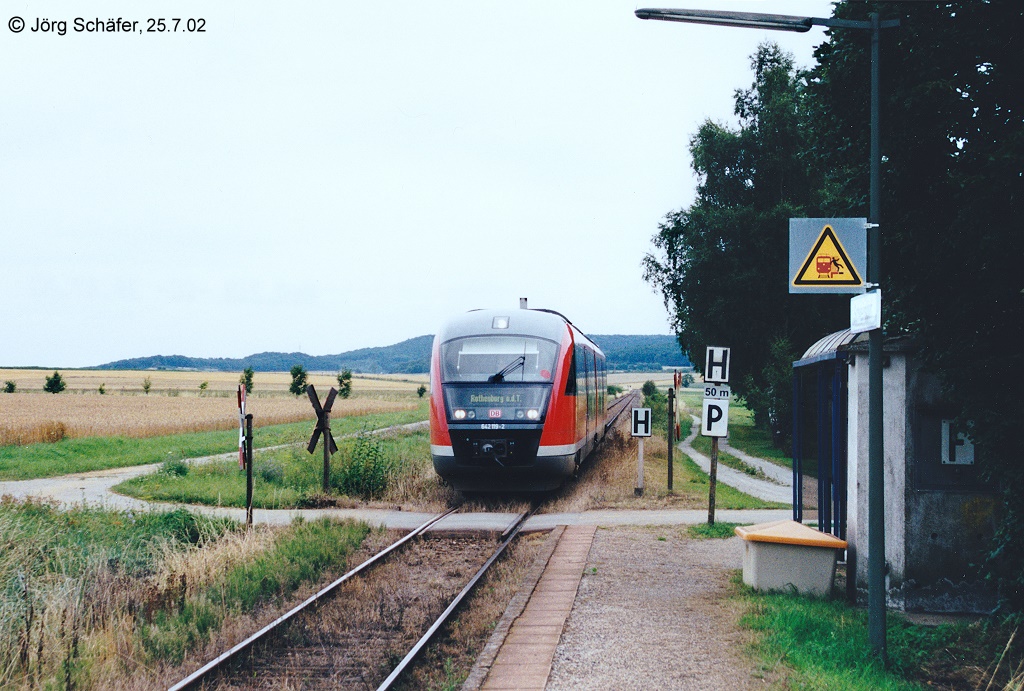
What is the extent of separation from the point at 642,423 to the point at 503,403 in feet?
9.96

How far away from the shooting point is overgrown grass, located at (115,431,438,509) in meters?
16.2

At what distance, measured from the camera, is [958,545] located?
8.02 m

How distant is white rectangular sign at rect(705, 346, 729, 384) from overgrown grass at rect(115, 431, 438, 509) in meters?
6.34

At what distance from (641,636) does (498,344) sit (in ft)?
27.0

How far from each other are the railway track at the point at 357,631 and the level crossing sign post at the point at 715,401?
12.0ft

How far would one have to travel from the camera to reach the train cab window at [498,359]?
49.1 ft

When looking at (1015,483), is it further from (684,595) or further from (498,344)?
(498,344)

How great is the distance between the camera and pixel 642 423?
16547 millimetres

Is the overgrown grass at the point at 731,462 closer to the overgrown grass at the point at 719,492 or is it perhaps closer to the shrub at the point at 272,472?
the overgrown grass at the point at 719,492

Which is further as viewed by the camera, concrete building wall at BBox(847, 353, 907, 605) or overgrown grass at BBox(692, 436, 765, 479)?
overgrown grass at BBox(692, 436, 765, 479)

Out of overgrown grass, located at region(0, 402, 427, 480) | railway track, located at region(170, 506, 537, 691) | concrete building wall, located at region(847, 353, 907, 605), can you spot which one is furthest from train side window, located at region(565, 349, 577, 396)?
overgrown grass, located at region(0, 402, 427, 480)

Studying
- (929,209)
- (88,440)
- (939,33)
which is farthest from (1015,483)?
(88,440)

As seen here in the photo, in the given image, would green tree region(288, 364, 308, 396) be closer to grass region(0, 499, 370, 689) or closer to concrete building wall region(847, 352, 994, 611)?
grass region(0, 499, 370, 689)

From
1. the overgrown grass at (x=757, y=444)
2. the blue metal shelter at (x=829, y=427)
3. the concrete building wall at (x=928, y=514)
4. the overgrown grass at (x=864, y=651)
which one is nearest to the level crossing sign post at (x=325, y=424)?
the blue metal shelter at (x=829, y=427)
